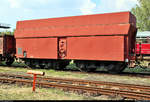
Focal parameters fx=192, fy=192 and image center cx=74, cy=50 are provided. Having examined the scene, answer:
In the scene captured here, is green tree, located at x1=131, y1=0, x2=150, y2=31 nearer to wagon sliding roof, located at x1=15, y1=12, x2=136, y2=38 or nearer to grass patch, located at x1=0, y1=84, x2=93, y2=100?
wagon sliding roof, located at x1=15, y1=12, x2=136, y2=38

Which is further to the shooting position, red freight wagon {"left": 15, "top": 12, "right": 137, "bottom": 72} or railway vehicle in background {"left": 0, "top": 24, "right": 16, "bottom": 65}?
railway vehicle in background {"left": 0, "top": 24, "right": 16, "bottom": 65}

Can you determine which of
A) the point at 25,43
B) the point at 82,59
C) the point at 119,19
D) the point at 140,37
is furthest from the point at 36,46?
the point at 140,37

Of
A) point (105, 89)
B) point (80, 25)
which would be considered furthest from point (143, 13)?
point (105, 89)

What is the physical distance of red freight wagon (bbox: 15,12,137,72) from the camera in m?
12.9

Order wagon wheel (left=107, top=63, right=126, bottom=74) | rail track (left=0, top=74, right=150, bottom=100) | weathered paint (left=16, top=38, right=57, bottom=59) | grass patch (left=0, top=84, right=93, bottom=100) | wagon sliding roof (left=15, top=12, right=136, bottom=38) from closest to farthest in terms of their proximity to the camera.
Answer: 1. grass patch (left=0, top=84, right=93, bottom=100)
2. rail track (left=0, top=74, right=150, bottom=100)
3. wagon sliding roof (left=15, top=12, right=136, bottom=38)
4. wagon wheel (left=107, top=63, right=126, bottom=74)
5. weathered paint (left=16, top=38, right=57, bottom=59)

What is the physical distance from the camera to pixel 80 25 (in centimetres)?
1427

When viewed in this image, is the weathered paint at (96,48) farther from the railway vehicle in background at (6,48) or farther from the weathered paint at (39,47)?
the railway vehicle in background at (6,48)

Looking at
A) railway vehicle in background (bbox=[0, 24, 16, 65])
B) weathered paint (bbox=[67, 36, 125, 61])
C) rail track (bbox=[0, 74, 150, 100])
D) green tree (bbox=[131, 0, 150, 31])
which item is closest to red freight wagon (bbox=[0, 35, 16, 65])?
railway vehicle in background (bbox=[0, 24, 16, 65])

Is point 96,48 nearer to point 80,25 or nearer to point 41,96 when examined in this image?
point 80,25

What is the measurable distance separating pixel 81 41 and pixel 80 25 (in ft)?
4.09

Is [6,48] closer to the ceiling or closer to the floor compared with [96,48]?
closer to the ceiling

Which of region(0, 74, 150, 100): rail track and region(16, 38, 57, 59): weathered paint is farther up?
region(16, 38, 57, 59): weathered paint

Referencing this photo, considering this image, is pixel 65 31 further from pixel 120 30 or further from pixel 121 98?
pixel 121 98

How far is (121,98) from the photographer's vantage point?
7039mm
